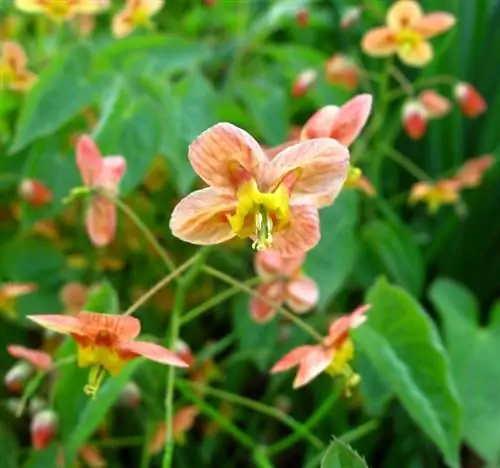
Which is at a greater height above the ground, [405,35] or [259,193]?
[259,193]

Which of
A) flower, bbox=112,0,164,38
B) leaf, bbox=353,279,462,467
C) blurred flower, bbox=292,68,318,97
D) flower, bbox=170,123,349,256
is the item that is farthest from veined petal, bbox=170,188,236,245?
blurred flower, bbox=292,68,318,97

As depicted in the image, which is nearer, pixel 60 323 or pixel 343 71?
pixel 60 323

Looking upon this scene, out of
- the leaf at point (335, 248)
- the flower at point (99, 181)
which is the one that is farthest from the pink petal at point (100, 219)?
the leaf at point (335, 248)

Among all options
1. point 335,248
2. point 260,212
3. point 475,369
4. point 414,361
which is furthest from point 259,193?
point 475,369

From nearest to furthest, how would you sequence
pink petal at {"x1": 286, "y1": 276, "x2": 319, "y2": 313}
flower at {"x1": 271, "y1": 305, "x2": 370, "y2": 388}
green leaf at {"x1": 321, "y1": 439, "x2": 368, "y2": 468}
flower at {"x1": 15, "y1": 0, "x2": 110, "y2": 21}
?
1. green leaf at {"x1": 321, "y1": 439, "x2": 368, "y2": 468}
2. flower at {"x1": 271, "y1": 305, "x2": 370, "y2": 388}
3. pink petal at {"x1": 286, "y1": 276, "x2": 319, "y2": 313}
4. flower at {"x1": 15, "y1": 0, "x2": 110, "y2": 21}

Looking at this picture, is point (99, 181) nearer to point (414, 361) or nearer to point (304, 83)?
point (414, 361)

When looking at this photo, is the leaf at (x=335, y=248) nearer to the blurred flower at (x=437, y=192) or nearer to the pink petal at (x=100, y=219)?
the blurred flower at (x=437, y=192)

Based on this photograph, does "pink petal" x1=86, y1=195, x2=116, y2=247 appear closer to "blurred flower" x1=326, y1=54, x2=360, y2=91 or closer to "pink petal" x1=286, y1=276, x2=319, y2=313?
"pink petal" x1=286, y1=276, x2=319, y2=313
